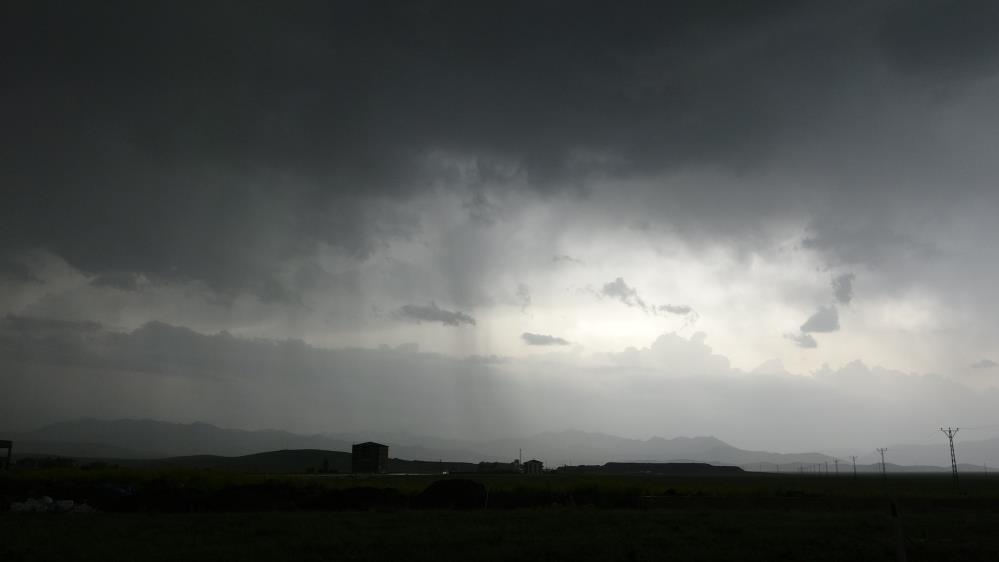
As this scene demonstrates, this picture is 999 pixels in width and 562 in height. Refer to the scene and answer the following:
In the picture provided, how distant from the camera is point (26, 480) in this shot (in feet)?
150

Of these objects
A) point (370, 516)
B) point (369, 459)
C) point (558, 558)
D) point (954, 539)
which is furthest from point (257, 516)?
point (369, 459)

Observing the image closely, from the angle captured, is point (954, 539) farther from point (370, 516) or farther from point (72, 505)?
point (72, 505)

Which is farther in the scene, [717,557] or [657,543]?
[657,543]

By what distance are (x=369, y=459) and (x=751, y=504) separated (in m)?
90.2

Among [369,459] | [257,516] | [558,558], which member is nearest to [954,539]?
[558,558]

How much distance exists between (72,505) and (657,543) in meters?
26.4

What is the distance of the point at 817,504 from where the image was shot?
1622 inches

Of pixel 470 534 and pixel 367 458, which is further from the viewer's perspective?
pixel 367 458

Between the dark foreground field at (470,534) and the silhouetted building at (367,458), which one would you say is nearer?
the dark foreground field at (470,534)

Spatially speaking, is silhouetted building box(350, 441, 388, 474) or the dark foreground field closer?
the dark foreground field

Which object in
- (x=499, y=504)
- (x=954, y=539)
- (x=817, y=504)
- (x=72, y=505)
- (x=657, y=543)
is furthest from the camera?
(x=817, y=504)

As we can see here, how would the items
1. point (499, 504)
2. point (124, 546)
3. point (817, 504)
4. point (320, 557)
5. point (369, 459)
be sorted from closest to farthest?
point (320, 557) → point (124, 546) → point (499, 504) → point (817, 504) → point (369, 459)

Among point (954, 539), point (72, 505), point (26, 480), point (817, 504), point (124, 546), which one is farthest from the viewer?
point (26, 480)

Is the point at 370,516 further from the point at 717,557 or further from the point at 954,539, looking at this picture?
the point at 954,539
